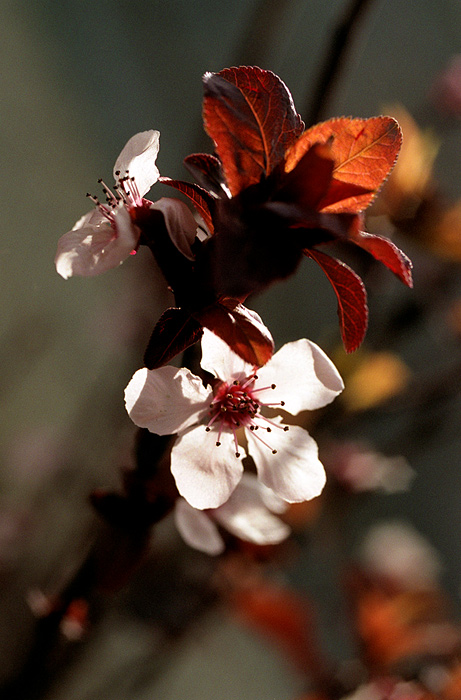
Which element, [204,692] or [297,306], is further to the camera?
[297,306]

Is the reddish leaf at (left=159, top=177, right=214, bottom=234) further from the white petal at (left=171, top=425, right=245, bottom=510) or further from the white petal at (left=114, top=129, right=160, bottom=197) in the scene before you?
the white petal at (left=171, top=425, right=245, bottom=510)

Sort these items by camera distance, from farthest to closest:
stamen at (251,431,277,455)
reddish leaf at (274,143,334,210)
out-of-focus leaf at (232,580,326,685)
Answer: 1. out-of-focus leaf at (232,580,326,685)
2. stamen at (251,431,277,455)
3. reddish leaf at (274,143,334,210)

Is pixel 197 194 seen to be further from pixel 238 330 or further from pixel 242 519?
pixel 242 519

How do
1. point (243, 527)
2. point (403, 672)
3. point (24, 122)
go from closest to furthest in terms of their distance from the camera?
point (243, 527)
point (403, 672)
point (24, 122)

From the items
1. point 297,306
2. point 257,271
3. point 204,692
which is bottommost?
point 204,692

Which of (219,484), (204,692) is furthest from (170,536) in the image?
(204,692)

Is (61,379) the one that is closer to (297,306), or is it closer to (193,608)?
(297,306)

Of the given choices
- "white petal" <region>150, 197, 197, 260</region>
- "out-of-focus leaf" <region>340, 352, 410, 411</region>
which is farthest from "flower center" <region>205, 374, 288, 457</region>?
"out-of-focus leaf" <region>340, 352, 410, 411</region>
